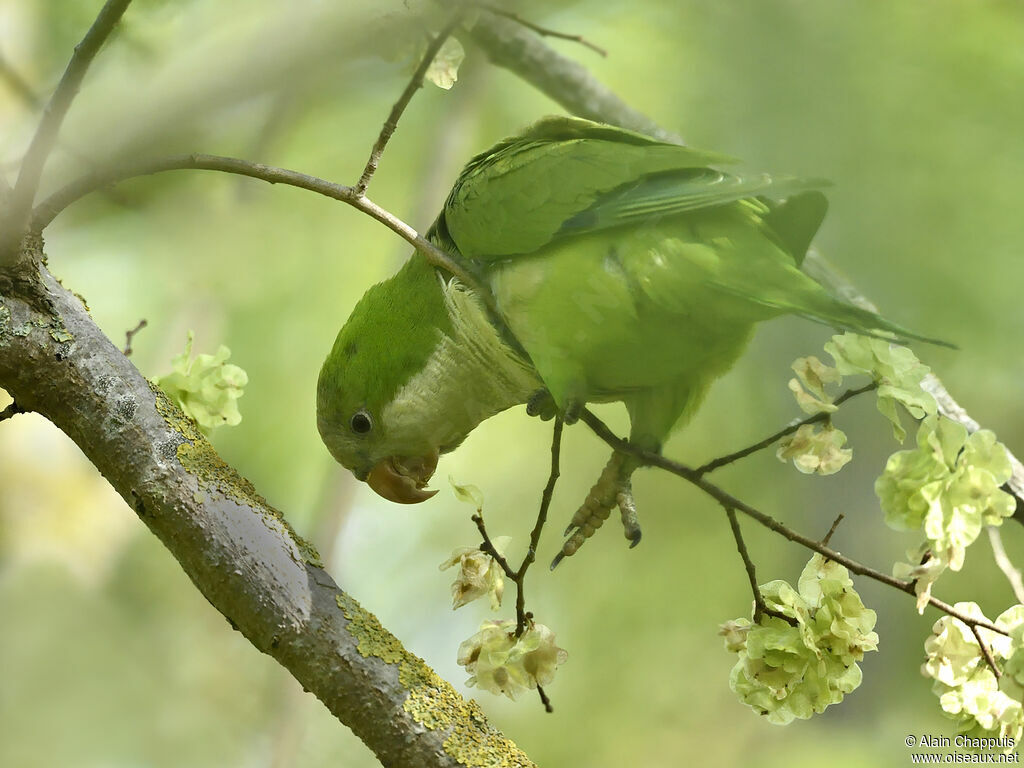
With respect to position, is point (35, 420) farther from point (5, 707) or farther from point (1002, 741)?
point (1002, 741)

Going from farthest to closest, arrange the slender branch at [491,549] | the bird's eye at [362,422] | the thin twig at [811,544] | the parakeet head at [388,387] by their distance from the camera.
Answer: the bird's eye at [362,422] → the parakeet head at [388,387] → the slender branch at [491,549] → the thin twig at [811,544]

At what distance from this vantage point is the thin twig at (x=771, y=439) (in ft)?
7.24

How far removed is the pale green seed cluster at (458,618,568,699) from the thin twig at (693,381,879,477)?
60 centimetres

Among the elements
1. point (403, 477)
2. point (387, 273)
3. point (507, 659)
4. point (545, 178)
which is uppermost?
point (387, 273)

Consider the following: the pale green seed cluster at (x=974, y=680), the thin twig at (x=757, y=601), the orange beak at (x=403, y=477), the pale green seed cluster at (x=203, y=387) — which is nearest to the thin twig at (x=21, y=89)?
the pale green seed cluster at (x=203, y=387)

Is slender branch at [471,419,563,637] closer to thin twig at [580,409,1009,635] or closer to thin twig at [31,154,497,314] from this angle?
thin twig at [580,409,1009,635]

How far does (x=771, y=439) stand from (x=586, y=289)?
0.85m

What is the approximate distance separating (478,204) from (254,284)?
342 cm

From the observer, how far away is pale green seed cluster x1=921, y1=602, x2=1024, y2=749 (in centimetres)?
221

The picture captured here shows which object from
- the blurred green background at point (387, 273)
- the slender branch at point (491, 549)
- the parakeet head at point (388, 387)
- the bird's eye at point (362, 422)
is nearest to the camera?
the blurred green background at point (387, 273)

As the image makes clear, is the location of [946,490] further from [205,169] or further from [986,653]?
[205,169]

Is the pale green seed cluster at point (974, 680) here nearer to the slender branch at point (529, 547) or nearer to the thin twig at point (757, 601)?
the thin twig at point (757, 601)

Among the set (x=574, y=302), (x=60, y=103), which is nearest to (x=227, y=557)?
(x=60, y=103)

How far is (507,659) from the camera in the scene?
2.41 meters
